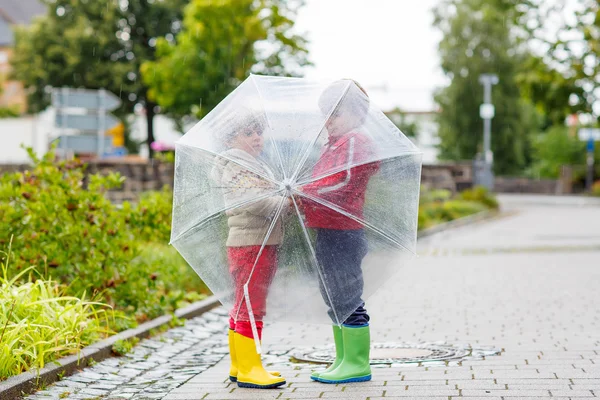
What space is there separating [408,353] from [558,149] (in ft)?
182

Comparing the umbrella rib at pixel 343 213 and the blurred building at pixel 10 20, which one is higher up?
the blurred building at pixel 10 20

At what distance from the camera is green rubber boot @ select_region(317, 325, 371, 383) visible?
5.64 metres

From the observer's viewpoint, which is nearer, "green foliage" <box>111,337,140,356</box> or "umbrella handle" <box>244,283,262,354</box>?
"umbrella handle" <box>244,283,262,354</box>

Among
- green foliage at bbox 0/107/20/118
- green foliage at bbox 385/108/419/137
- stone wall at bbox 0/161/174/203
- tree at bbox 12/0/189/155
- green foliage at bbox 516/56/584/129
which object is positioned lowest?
stone wall at bbox 0/161/174/203

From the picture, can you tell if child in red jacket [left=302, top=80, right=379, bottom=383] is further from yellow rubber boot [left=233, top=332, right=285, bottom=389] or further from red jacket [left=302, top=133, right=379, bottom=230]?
yellow rubber boot [left=233, top=332, right=285, bottom=389]

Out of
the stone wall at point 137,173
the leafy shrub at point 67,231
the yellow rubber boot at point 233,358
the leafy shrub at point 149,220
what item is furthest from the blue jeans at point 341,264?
the stone wall at point 137,173

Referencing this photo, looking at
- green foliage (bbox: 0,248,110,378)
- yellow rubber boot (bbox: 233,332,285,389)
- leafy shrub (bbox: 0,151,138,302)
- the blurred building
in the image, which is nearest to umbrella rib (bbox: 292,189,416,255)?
yellow rubber boot (bbox: 233,332,285,389)

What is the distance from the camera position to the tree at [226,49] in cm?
2930

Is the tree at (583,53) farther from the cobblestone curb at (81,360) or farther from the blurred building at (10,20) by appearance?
the blurred building at (10,20)

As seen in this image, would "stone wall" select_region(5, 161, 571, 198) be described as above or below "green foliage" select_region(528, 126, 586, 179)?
below


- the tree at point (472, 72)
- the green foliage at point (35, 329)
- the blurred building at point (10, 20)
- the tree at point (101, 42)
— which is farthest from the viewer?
the blurred building at point (10, 20)

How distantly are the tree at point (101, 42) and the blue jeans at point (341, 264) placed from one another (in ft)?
143

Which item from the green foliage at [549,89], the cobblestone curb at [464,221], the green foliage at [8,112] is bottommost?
the cobblestone curb at [464,221]

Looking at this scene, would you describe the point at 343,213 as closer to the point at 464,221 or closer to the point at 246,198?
the point at 246,198
